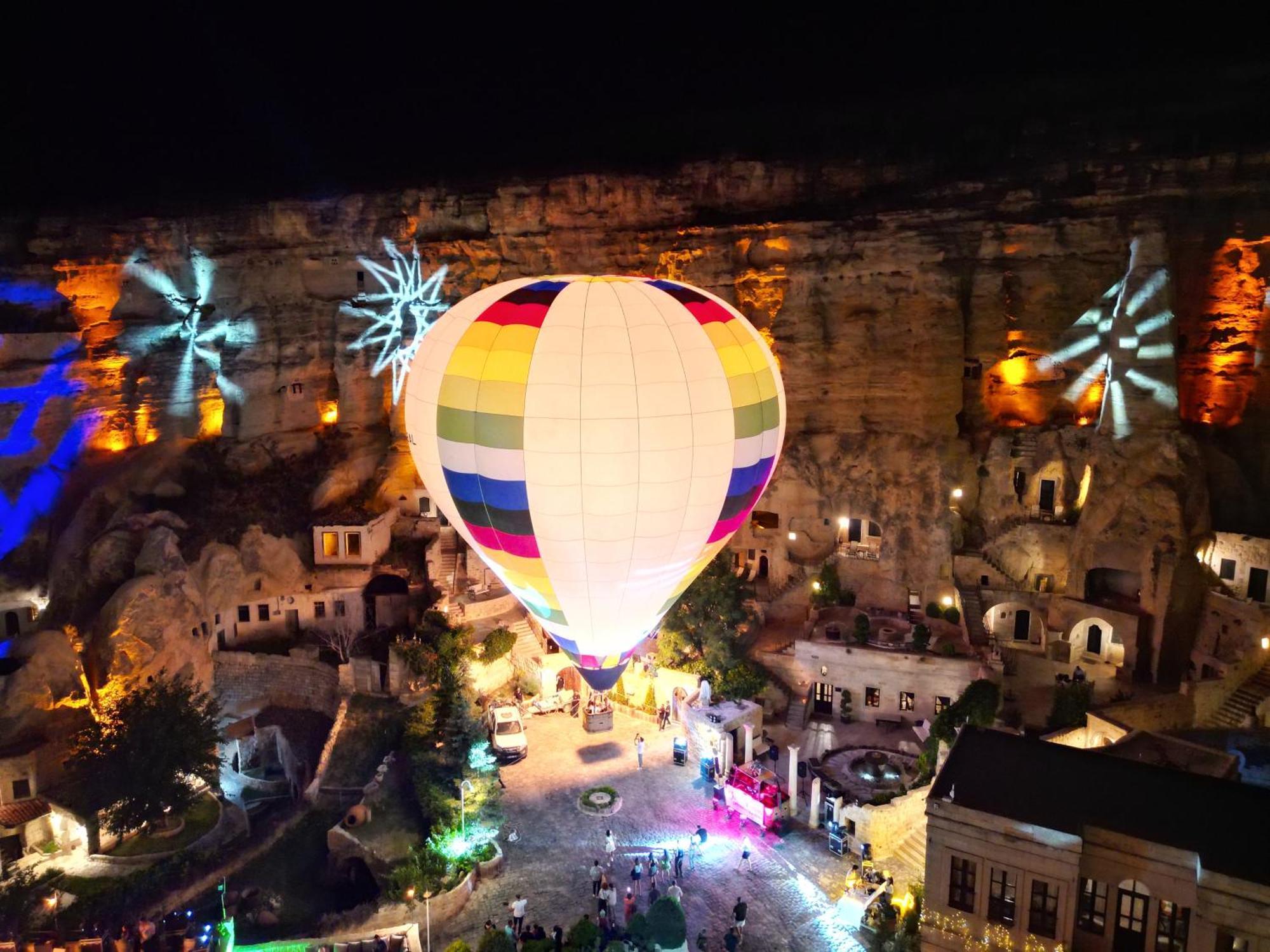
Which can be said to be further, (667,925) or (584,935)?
(584,935)

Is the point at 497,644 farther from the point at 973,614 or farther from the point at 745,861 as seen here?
the point at 973,614

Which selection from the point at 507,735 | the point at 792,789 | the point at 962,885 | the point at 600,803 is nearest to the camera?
the point at 962,885

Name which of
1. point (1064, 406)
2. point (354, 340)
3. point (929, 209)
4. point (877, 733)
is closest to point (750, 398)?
point (877, 733)

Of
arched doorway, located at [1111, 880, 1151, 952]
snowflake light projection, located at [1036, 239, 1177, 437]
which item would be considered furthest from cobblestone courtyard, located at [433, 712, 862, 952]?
snowflake light projection, located at [1036, 239, 1177, 437]

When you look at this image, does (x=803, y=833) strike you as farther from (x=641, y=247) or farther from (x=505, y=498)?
(x=641, y=247)

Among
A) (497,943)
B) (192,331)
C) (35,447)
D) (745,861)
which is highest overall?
(192,331)

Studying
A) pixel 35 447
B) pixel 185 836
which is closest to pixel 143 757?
pixel 185 836

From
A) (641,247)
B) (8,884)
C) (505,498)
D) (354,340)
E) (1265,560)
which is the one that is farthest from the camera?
(354,340)

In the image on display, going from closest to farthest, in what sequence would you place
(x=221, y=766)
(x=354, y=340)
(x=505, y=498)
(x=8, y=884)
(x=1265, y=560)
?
(x=505, y=498)
(x=8, y=884)
(x=1265, y=560)
(x=221, y=766)
(x=354, y=340)
